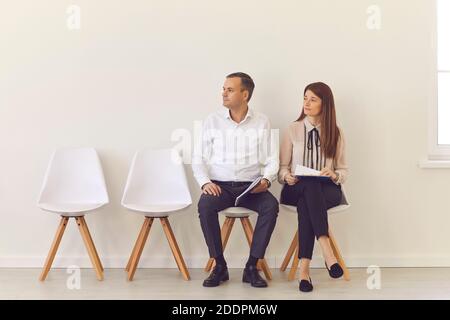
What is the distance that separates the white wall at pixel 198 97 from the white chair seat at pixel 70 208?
32cm

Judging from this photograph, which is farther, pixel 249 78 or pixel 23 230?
pixel 23 230

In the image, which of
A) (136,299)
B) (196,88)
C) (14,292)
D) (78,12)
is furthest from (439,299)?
(78,12)

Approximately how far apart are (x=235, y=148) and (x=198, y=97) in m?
0.49

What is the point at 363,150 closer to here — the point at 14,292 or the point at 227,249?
the point at 227,249

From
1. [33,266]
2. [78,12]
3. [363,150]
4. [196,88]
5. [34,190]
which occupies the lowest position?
[33,266]

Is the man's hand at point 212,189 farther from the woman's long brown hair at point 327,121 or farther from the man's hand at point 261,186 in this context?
the woman's long brown hair at point 327,121

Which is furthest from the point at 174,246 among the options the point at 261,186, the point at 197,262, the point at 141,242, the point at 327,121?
the point at 327,121

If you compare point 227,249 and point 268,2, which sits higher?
point 268,2

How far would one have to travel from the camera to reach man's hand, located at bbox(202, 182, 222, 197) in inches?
115

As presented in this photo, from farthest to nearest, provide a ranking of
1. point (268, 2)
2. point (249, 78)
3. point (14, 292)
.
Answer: point (268, 2)
point (249, 78)
point (14, 292)

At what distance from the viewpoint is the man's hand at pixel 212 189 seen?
115 inches

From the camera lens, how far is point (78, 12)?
3367mm

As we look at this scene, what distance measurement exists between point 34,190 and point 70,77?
779mm

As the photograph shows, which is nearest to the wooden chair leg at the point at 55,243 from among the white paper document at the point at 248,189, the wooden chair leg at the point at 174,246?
the wooden chair leg at the point at 174,246
